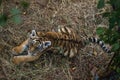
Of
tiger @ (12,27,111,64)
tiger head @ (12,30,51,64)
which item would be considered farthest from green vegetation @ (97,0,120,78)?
tiger head @ (12,30,51,64)

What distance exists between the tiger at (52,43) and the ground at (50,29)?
0.23ft

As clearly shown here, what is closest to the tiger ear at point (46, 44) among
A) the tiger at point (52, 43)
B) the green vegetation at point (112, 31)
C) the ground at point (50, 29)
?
the tiger at point (52, 43)

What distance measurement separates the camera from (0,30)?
12.1ft

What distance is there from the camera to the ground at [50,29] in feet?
11.3

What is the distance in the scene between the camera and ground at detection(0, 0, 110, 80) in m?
3.43

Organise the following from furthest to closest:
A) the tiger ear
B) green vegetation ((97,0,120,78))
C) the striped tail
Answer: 1. the striped tail
2. the tiger ear
3. green vegetation ((97,0,120,78))

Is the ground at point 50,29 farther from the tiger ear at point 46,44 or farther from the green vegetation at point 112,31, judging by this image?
the green vegetation at point 112,31

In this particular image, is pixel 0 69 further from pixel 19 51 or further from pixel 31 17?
pixel 31 17

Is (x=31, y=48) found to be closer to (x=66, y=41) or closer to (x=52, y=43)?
(x=52, y=43)

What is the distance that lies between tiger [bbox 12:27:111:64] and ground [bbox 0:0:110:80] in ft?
0.23

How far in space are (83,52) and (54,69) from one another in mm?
407

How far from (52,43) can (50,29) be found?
14.7 inches

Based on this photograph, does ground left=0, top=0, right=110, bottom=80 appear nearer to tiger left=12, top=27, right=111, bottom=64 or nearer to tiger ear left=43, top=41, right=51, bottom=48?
tiger left=12, top=27, right=111, bottom=64

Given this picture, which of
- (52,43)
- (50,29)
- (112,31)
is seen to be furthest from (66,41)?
(112,31)
